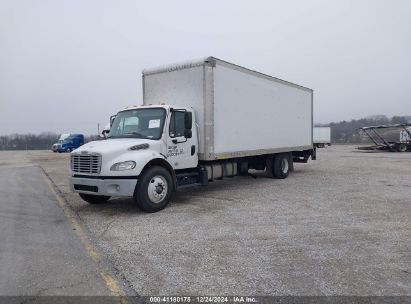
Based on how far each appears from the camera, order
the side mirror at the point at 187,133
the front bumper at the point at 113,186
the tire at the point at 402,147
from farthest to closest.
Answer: the tire at the point at 402,147 < the side mirror at the point at 187,133 < the front bumper at the point at 113,186

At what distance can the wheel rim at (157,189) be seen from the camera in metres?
8.63

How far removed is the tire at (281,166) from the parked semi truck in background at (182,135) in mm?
611

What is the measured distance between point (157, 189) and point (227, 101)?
11.7ft

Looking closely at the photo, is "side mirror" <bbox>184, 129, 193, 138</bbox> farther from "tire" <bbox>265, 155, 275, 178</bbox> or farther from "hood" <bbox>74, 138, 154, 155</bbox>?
"tire" <bbox>265, 155, 275, 178</bbox>

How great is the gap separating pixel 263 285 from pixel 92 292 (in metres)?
1.94

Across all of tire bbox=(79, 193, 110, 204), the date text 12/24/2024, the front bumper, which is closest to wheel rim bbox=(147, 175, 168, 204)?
the front bumper

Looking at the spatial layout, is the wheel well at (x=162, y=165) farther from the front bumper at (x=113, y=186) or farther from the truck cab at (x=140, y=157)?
the front bumper at (x=113, y=186)

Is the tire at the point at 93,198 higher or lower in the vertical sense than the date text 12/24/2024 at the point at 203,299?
higher

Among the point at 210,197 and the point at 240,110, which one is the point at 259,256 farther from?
the point at 240,110

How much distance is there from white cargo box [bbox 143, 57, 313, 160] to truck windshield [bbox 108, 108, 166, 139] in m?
1.25

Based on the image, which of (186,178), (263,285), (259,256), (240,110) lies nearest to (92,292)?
(263,285)

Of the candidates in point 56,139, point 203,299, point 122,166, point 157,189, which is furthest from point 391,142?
point 56,139

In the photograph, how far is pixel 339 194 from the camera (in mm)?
10867

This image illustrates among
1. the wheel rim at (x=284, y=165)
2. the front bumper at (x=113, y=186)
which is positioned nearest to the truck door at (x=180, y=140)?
the front bumper at (x=113, y=186)
